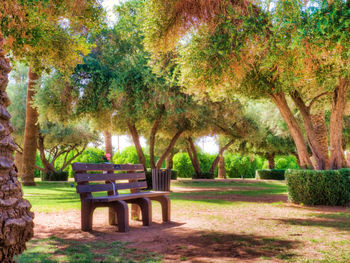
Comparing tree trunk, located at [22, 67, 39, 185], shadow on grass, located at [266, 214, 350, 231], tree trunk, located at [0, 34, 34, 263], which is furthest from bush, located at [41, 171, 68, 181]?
tree trunk, located at [0, 34, 34, 263]

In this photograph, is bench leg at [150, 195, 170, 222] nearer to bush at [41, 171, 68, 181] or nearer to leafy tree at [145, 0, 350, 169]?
leafy tree at [145, 0, 350, 169]

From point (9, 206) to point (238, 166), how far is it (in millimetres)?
32039

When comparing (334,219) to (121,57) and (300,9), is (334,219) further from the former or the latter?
(121,57)

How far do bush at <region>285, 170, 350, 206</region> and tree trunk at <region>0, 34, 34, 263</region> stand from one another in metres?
7.67

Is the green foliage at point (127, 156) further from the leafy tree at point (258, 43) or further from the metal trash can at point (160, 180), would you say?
the leafy tree at point (258, 43)

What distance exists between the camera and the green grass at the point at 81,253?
12.2ft

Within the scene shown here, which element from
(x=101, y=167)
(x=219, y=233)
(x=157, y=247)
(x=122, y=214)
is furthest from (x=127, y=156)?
(x=157, y=247)

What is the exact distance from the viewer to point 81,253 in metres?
4.01

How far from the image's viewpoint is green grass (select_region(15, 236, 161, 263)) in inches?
146

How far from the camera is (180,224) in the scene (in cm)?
613

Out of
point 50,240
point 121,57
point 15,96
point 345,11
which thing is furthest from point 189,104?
point 15,96

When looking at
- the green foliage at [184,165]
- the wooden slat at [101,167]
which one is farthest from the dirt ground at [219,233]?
the green foliage at [184,165]

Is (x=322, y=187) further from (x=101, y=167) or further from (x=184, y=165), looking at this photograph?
(x=184, y=165)

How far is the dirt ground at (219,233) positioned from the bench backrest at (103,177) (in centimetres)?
67
